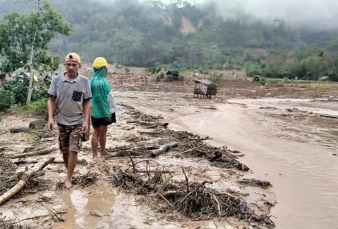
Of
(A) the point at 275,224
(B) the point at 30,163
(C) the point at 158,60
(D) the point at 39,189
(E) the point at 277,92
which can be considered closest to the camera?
(A) the point at 275,224

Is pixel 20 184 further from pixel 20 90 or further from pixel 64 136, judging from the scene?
pixel 20 90

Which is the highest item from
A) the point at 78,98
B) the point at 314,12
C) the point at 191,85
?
the point at 314,12

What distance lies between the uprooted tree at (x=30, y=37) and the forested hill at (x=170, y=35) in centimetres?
7007

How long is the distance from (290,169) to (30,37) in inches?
469

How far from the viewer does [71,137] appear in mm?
5473

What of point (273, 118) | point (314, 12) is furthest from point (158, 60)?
point (314, 12)

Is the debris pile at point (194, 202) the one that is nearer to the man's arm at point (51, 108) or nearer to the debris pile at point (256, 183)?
the man's arm at point (51, 108)

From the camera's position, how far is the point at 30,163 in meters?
7.13

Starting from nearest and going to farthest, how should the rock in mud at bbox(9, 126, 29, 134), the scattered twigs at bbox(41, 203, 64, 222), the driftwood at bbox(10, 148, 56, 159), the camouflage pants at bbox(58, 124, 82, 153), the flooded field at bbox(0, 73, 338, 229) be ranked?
the scattered twigs at bbox(41, 203, 64, 222)
the flooded field at bbox(0, 73, 338, 229)
the camouflage pants at bbox(58, 124, 82, 153)
the driftwood at bbox(10, 148, 56, 159)
the rock in mud at bbox(9, 126, 29, 134)

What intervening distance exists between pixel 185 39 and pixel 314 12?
70.5 m

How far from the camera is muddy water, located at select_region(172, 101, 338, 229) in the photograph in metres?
5.64

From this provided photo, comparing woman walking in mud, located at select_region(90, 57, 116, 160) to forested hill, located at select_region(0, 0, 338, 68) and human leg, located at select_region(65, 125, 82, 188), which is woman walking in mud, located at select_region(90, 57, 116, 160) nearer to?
human leg, located at select_region(65, 125, 82, 188)

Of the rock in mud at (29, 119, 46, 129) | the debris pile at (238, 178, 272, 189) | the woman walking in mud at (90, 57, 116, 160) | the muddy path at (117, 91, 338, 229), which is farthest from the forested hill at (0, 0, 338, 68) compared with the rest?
the woman walking in mud at (90, 57, 116, 160)

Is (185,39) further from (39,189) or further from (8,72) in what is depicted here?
(39,189)
